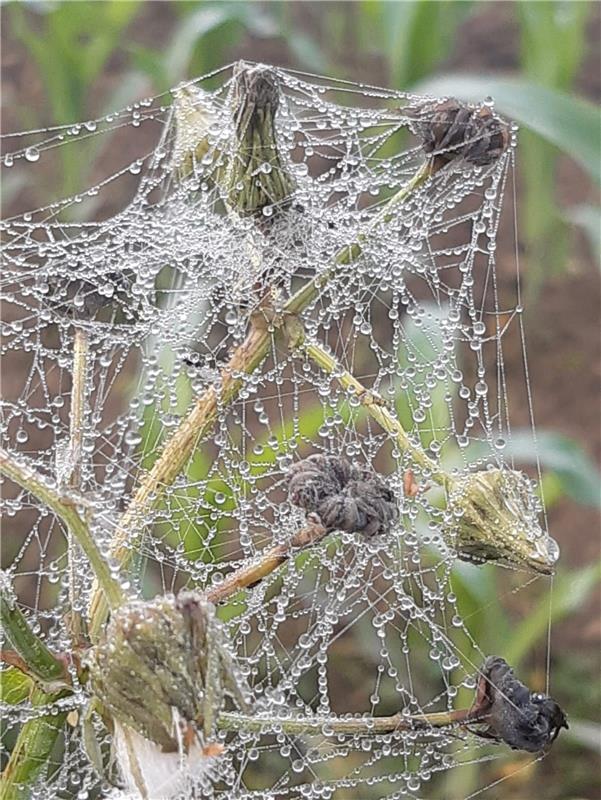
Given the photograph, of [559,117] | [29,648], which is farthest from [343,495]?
[559,117]

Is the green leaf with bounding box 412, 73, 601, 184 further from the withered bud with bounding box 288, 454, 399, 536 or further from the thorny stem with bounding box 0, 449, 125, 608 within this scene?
the thorny stem with bounding box 0, 449, 125, 608

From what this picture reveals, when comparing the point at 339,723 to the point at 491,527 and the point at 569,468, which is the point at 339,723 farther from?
the point at 569,468

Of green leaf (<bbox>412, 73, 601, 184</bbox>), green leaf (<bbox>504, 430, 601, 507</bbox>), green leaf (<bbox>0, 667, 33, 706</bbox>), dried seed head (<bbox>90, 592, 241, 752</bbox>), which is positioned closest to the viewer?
dried seed head (<bbox>90, 592, 241, 752</bbox>)

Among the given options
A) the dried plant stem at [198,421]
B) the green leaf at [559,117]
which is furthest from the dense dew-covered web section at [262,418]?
the green leaf at [559,117]

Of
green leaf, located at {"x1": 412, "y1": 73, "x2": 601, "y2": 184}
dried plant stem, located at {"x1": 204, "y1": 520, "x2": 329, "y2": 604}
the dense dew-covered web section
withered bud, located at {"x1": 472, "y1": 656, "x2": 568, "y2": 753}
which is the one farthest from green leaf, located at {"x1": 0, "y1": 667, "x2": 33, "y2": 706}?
green leaf, located at {"x1": 412, "y1": 73, "x2": 601, "y2": 184}

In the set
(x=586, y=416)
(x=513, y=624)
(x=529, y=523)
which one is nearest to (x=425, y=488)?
(x=529, y=523)

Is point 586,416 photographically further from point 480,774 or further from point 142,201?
point 142,201
